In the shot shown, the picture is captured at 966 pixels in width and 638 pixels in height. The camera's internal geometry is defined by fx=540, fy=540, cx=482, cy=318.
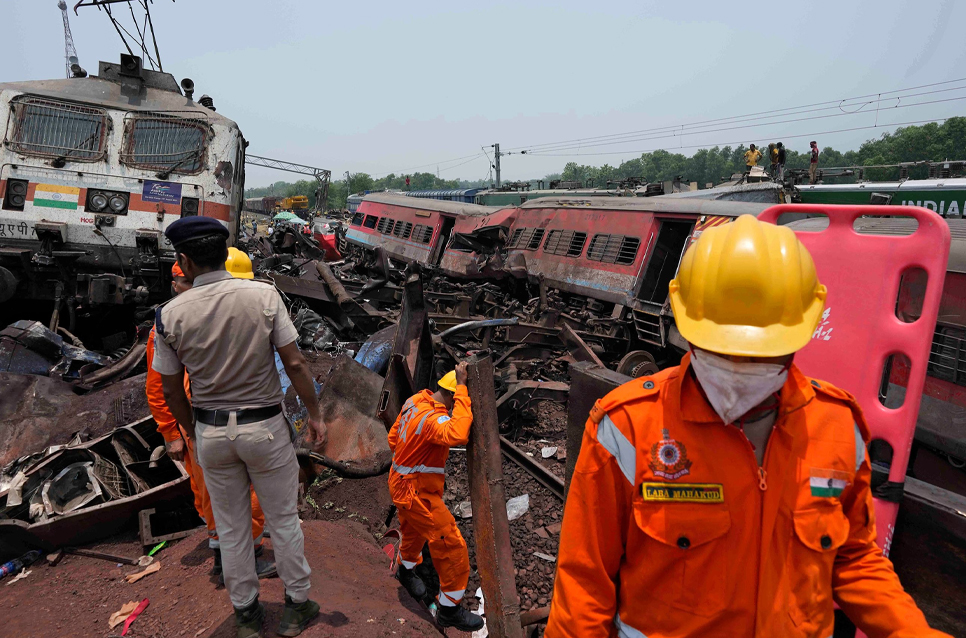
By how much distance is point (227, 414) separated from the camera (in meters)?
2.54

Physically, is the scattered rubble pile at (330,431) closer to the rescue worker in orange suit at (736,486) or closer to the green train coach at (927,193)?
the rescue worker in orange suit at (736,486)

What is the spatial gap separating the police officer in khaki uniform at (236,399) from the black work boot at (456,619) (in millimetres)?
1002

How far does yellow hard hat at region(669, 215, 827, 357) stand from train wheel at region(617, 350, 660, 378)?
5.65m

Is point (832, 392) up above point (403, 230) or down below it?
above

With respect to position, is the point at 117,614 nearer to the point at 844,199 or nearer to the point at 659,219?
the point at 659,219

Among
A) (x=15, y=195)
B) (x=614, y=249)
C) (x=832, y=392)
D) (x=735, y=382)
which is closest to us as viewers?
(x=735, y=382)

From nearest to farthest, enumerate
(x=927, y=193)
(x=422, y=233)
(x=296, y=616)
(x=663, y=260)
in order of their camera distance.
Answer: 1. (x=296, y=616)
2. (x=663, y=260)
3. (x=927, y=193)
4. (x=422, y=233)

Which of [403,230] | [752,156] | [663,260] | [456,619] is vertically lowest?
[456,619]

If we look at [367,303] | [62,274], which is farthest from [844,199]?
[62,274]

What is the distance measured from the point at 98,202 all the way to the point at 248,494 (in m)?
5.78

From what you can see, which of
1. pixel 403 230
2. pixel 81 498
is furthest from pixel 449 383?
pixel 403 230

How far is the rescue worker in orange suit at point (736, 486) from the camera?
4.00 ft

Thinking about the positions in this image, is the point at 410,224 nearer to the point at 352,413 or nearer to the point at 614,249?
the point at 614,249

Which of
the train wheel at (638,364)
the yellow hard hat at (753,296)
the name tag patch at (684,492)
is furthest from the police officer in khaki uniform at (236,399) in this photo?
the train wheel at (638,364)
